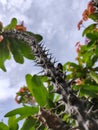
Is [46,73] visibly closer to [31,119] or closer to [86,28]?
[31,119]

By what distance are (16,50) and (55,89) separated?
10.1 feet

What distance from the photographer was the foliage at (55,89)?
239cm

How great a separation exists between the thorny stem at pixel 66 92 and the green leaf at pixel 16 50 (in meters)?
2.33

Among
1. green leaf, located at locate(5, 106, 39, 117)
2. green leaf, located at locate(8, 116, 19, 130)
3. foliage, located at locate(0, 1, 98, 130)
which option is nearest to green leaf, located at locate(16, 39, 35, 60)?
foliage, located at locate(0, 1, 98, 130)

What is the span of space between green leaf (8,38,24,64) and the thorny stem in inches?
91.9

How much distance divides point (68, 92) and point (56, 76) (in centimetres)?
16

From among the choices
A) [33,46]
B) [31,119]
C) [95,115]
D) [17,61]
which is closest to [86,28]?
[17,61]

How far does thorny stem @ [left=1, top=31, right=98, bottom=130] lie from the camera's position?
2324 mm

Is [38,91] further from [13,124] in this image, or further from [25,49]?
[25,49]

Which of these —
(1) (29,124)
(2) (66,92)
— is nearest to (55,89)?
(2) (66,92)

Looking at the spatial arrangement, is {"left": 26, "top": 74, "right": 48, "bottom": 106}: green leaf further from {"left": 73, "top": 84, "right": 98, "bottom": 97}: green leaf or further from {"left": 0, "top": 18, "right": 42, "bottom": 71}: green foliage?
{"left": 0, "top": 18, "right": 42, "bottom": 71}: green foliage

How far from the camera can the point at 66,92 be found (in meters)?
2.49

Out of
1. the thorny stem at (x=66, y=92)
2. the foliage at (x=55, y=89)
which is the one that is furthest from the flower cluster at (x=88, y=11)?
the thorny stem at (x=66, y=92)

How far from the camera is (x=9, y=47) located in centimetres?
542
